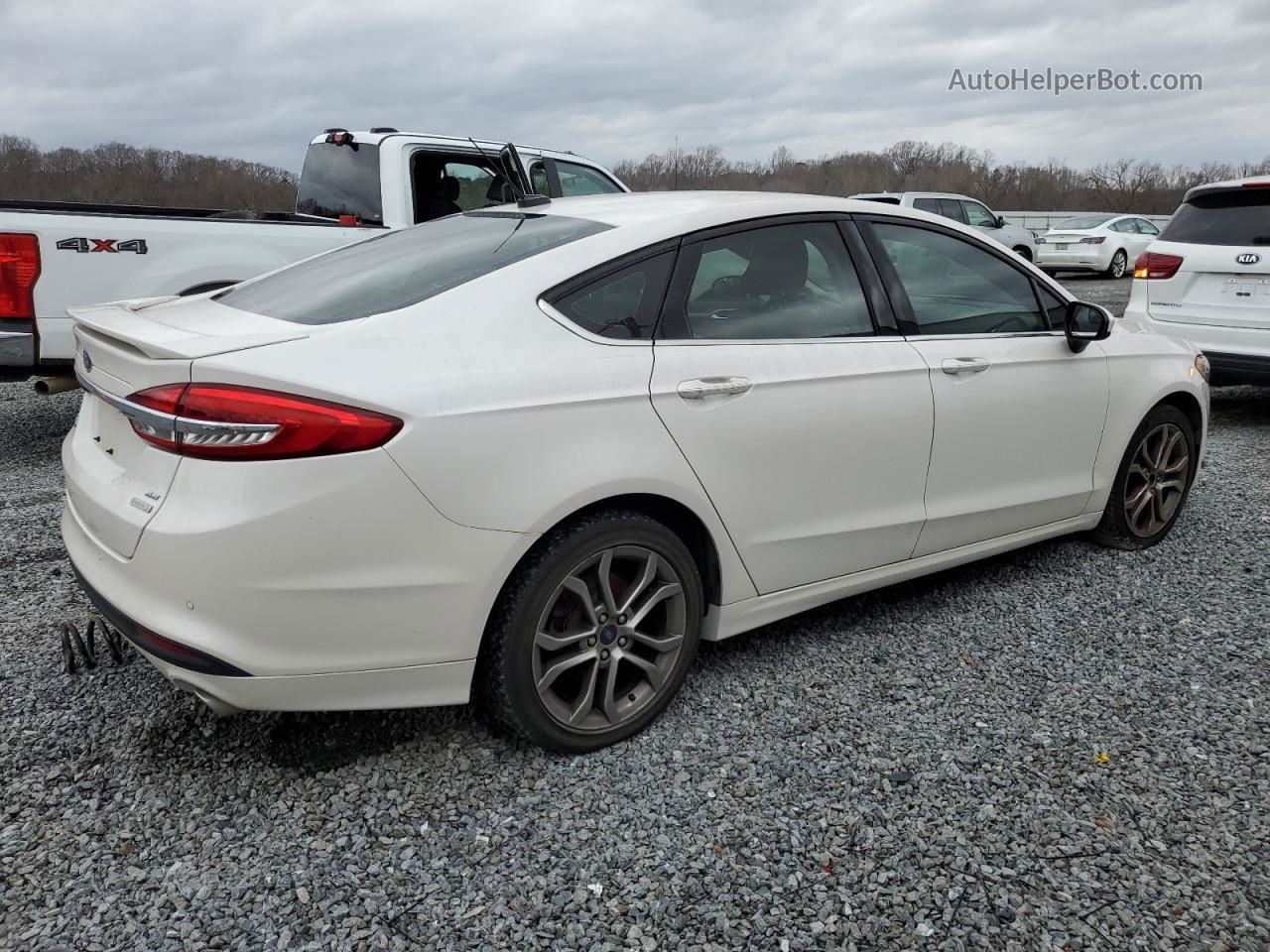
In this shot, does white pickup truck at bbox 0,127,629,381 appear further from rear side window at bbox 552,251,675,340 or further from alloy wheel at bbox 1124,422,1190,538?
alloy wheel at bbox 1124,422,1190,538

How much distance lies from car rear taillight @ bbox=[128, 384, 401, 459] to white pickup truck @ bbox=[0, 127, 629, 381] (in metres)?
2.15

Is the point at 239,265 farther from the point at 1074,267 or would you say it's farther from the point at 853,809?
the point at 1074,267

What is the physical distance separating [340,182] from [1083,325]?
5.24 m

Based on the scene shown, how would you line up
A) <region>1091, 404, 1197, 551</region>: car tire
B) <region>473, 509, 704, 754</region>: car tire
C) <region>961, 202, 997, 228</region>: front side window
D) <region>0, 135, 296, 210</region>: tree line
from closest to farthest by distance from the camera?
<region>473, 509, 704, 754</region>: car tire < <region>1091, 404, 1197, 551</region>: car tire < <region>0, 135, 296, 210</region>: tree line < <region>961, 202, 997, 228</region>: front side window

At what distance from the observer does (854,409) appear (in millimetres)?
3188

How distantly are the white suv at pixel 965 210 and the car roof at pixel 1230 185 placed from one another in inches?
385

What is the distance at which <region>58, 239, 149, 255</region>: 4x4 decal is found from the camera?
5.39m

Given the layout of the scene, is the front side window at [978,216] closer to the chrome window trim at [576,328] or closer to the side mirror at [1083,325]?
the side mirror at [1083,325]

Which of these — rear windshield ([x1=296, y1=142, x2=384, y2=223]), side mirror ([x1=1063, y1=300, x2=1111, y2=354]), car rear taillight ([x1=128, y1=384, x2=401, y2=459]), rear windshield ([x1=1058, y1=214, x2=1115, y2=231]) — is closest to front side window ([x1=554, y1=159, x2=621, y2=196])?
rear windshield ([x1=296, y1=142, x2=384, y2=223])

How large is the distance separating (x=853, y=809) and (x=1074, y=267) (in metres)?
22.3

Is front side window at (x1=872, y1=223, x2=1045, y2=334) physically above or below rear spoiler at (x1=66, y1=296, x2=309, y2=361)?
above

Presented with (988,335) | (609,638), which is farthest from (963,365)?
(609,638)

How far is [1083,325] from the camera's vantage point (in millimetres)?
3975

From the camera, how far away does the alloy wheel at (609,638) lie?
2.68 meters
